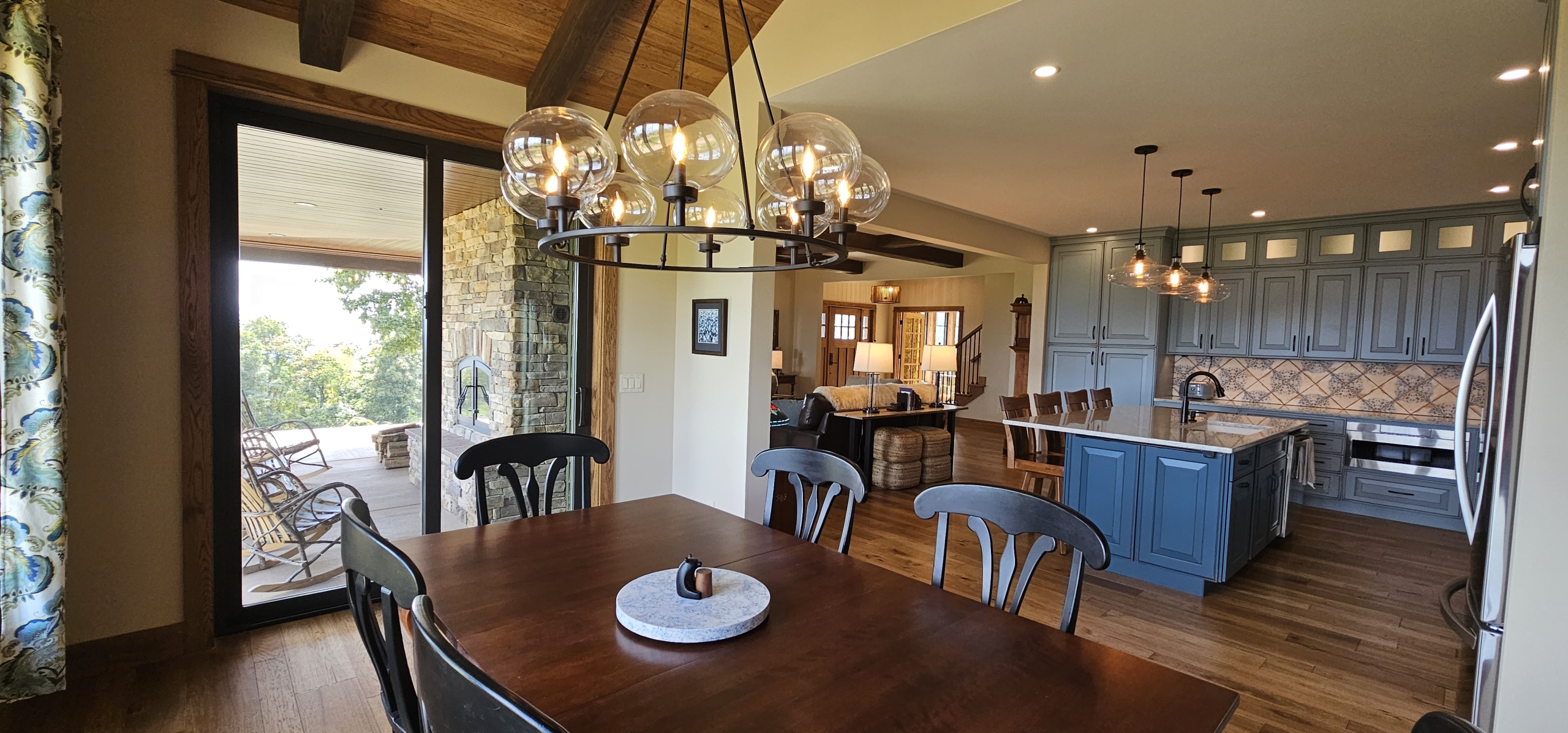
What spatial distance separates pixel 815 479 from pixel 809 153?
45.1 inches

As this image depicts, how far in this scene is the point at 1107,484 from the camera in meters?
3.89

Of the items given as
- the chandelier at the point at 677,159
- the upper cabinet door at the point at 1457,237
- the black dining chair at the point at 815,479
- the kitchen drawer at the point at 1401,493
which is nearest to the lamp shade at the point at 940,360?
the kitchen drawer at the point at 1401,493

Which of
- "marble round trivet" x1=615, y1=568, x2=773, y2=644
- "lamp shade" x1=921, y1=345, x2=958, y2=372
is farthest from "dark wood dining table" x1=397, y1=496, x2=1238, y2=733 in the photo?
"lamp shade" x1=921, y1=345, x2=958, y2=372

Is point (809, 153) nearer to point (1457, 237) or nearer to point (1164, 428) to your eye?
point (1164, 428)

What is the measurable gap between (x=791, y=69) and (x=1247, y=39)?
6.35ft

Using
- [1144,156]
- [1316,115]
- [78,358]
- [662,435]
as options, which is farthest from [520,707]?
[1144,156]

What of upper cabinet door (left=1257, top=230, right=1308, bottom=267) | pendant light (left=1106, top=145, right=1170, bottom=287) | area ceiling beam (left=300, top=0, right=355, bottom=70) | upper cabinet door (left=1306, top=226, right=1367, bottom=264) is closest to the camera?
area ceiling beam (left=300, top=0, right=355, bottom=70)

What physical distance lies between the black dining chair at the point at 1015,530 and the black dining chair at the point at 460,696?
1141 mm

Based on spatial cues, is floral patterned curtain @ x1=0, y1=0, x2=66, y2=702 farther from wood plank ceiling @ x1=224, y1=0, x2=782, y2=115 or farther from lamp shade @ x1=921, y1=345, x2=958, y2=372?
lamp shade @ x1=921, y1=345, x2=958, y2=372

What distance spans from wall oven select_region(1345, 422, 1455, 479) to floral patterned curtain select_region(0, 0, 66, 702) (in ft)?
25.7

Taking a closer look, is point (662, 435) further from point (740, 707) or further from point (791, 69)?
point (740, 707)

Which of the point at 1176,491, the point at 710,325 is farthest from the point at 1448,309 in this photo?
the point at 710,325

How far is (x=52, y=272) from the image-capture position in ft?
6.89

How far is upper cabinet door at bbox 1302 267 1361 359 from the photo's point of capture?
5.70 m
